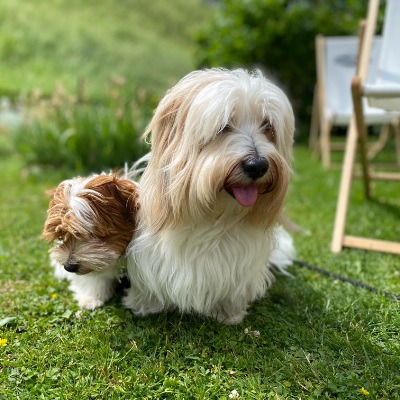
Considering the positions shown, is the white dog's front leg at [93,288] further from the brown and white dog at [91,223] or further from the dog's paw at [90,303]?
the brown and white dog at [91,223]

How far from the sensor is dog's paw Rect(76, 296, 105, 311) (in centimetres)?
278

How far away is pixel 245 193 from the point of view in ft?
7.13

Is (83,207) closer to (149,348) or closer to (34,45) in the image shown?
(149,348)

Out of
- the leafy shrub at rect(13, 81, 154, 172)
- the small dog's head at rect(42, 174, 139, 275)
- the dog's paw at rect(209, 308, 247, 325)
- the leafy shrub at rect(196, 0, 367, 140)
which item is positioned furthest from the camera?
the leafy shrub at rect(196, 0, 367, 140)

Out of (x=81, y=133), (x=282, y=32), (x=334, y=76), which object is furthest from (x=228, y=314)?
(x=282, y=32)

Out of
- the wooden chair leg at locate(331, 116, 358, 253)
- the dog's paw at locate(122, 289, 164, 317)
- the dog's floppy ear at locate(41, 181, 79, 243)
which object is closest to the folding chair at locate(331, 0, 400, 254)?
the wooden chair leg at locate(331, 116, 358, 253)

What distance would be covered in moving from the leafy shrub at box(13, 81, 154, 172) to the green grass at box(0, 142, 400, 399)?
2.63m

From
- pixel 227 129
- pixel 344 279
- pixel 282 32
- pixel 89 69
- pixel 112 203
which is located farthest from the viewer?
pixel 89 69

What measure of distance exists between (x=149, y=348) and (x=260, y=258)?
2.47 ft

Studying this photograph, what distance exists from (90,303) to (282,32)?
8.13 m

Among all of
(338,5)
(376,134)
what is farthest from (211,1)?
(376,134)

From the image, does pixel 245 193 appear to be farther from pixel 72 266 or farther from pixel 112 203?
pixel 72 266

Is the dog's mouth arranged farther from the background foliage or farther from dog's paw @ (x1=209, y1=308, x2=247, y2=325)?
the background foliage

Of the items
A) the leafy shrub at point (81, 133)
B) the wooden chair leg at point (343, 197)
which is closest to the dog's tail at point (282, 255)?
the wooden chair leg at point (343, 197)
